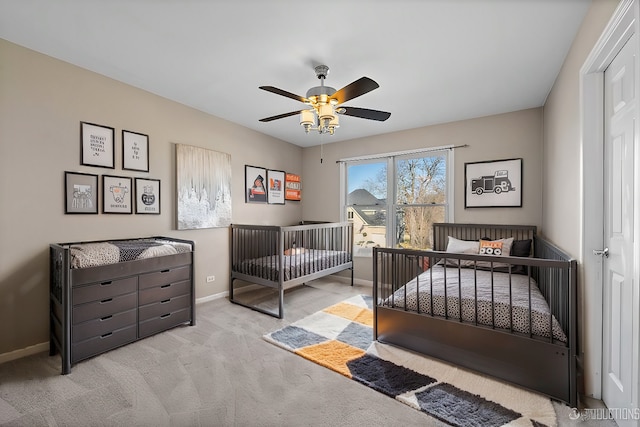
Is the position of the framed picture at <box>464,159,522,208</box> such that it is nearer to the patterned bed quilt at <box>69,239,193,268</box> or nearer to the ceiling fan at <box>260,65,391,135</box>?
the ceiling fan at <box>260,65,391,135</box>

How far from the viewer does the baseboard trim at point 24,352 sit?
7.00 ft

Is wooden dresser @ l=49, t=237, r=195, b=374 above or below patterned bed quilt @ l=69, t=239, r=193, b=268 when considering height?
below

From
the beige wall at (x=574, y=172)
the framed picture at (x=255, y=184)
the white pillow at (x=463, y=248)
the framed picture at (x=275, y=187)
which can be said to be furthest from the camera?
the framed picture at (x=275, y=187)

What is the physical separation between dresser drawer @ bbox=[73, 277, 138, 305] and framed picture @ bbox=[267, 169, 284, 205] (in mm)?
2348

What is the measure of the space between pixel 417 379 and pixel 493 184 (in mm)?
2673

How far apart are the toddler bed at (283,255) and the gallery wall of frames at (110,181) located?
1186 mm

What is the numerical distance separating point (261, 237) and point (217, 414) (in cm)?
238

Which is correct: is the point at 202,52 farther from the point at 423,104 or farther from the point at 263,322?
the point at 263,322

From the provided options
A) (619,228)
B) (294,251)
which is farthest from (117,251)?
(619,228)

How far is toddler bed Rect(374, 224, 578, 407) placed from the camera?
1732 millimetres

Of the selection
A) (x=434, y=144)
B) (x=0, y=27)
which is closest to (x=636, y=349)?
(x=434, y=144)

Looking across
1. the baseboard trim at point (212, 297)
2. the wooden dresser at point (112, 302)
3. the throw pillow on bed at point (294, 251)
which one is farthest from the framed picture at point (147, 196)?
the throw pillow on bed at point (294, 251)

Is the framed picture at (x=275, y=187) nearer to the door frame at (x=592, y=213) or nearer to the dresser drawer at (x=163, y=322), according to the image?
the dresser drawer at (x=163, y=322)

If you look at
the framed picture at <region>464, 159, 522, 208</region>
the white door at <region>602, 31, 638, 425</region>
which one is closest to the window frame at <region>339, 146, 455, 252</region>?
the framed picture at <region>464, 159, 522, 208</region>
